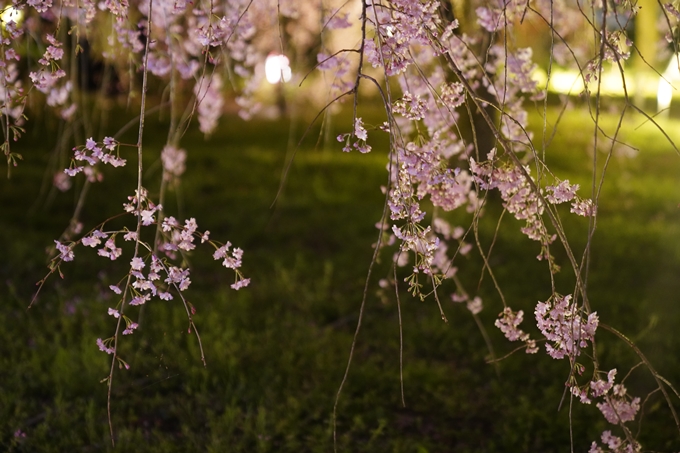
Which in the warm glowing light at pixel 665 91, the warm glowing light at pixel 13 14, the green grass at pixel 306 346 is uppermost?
the warm glowing light at pixel 665 91

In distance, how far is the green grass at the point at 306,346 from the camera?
9.54 ft

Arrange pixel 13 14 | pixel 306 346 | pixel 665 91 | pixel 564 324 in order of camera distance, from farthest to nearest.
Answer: pixel 665 91, pixel 306 346, pixel 13 14, pixel 564 324

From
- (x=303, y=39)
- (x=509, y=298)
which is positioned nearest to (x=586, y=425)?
(x=509, y=298)

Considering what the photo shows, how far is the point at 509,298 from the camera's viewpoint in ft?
14.5

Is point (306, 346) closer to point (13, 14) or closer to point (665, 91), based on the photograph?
point (13, 14)

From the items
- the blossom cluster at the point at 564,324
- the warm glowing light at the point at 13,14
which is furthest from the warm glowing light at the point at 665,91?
the warm glowing light at the point at 13,14

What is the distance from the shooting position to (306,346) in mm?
3646

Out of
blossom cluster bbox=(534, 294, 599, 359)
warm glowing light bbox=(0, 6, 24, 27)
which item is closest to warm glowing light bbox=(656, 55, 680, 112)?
blossom cluster bbox=(534, 294, 599, 359)

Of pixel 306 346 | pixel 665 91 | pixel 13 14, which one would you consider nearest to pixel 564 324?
pixel 13 14

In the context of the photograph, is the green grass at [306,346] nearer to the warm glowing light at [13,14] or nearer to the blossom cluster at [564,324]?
the blossom cluster at [564,324]

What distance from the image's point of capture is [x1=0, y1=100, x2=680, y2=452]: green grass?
114 inches

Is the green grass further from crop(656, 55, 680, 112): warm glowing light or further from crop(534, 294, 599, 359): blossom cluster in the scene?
crop(656, 55, 680, 112): warm glowing light

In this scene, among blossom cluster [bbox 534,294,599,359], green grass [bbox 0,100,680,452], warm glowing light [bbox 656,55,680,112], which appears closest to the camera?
blossom cluster [bbox 534,294,599,359]

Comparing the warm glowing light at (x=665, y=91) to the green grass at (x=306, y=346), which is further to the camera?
the warm glowing light at (x=665, y=91)
